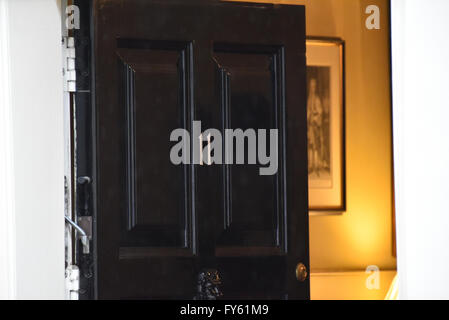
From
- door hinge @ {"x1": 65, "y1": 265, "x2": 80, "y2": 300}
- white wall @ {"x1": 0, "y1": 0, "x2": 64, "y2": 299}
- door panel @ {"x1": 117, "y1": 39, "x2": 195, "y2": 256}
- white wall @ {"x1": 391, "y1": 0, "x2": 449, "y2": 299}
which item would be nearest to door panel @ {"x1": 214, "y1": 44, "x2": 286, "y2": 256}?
door panel @ {"x1": 117, "y1": 39, "x2": 195, "y2": 256}

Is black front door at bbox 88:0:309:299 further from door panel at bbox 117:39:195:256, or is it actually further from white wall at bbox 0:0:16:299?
white wall at bbox 0:0:16:299

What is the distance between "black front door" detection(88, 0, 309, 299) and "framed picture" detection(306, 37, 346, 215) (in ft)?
3.76

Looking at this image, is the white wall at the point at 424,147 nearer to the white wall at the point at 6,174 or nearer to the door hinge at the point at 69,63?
the white wall at the point at 6,174

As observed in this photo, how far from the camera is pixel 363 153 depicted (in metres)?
3.84

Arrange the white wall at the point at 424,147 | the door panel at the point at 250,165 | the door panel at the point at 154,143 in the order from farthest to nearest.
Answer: the door panel at the point at 250,165 < the door panel at the point at 154,143 < the white wall at the point at 424,147

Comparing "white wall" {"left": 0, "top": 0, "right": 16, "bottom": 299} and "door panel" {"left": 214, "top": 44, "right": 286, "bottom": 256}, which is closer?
"white wall" {"left": 0, "top": 0, "right": 16, "bottom": 299}

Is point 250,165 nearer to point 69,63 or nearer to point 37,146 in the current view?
point 69,63

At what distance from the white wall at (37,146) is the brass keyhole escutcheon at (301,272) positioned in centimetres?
100

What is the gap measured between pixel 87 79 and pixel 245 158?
674mm

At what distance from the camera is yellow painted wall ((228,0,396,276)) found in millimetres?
3781

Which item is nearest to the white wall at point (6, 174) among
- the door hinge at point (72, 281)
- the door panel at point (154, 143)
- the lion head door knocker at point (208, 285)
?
the door hinge at point (72, 281)

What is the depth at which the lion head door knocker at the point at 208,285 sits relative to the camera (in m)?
2.43

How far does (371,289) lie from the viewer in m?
3.79
